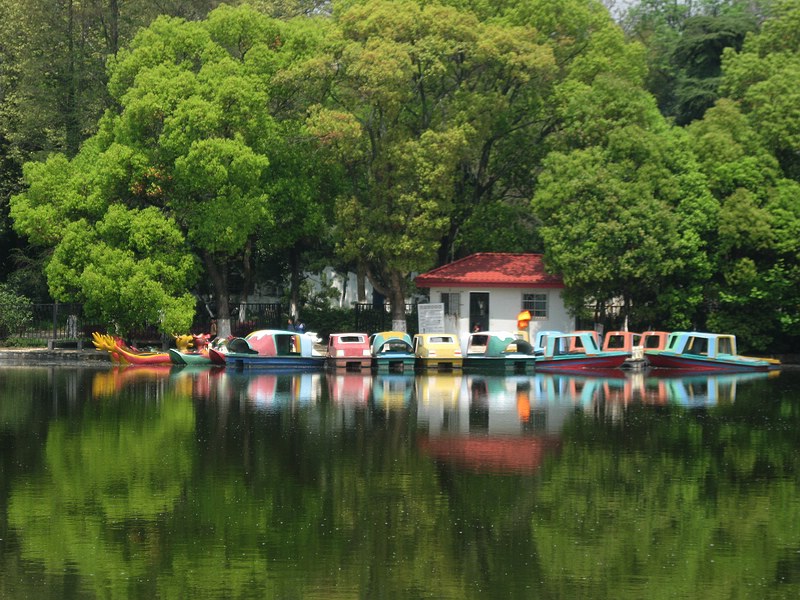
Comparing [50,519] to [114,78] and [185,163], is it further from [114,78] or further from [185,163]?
[114,78]

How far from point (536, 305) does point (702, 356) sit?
9316 millimetres

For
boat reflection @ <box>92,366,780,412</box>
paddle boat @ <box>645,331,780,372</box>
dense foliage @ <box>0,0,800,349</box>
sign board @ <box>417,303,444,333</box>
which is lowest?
boat reflection @ <box>92,366,780,412</box>

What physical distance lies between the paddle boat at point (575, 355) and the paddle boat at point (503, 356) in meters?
0.69

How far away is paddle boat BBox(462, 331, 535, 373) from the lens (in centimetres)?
5091

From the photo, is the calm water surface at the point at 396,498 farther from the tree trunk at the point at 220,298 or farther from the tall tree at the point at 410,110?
the tree trunk at the point at 220,298

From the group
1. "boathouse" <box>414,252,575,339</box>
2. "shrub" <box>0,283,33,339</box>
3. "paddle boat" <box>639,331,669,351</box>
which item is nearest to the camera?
"paddle boat" <box>639,331,669,351</box>

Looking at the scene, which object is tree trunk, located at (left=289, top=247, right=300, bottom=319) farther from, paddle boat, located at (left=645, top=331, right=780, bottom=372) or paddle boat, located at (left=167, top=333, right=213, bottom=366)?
paddle boat, located at (left=645, top=331, right=780, bottom=372)

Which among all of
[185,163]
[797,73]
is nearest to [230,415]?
[185,163]

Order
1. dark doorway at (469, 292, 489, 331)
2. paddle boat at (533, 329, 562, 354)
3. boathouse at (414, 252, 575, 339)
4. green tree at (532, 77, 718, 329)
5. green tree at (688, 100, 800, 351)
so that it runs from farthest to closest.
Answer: dark doorway at (469, 292, 489, 331)
boathouse at (414, 252, 575, 339)
green tree at (532, 77, 718, 329)
green tree at (688, 100, 800, 351)
paddle boat at (533, 329, 562, 354)

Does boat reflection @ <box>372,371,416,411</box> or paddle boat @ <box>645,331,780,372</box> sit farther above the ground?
paddle boat @ <box>645,331,780,372</box>

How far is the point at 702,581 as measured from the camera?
16.5m

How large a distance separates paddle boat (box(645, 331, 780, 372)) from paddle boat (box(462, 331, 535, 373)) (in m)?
5.22

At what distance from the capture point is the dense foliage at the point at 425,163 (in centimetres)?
5462

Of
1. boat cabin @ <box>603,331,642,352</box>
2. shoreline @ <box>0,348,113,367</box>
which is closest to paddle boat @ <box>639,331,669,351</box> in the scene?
boat cabin @ <box>603,331,642,352</box>
